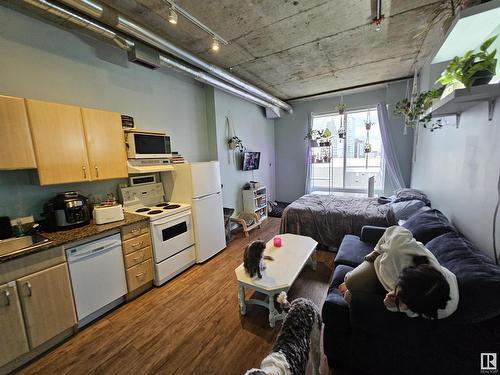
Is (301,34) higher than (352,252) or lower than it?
higher

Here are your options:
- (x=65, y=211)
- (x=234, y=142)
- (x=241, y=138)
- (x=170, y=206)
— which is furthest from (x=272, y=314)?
(x=241, y=138)

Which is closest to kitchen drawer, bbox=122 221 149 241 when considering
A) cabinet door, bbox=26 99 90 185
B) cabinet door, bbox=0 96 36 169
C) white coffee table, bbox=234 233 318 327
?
cabinet door, bbox=26 99 90 185

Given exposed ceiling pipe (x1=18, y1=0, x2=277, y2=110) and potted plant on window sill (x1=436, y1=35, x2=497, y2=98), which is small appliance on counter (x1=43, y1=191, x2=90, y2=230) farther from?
potted plant on window sill (x1=436, y1=35, x2=497, y2=98)

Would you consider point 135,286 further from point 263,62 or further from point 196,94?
point 263,62

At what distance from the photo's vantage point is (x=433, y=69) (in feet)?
6.99

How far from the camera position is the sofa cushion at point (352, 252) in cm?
209

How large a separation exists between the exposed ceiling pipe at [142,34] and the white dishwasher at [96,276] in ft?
6.78

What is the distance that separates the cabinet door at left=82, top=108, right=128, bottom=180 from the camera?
216cm

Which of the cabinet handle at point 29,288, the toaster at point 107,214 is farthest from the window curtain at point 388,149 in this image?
the cabinet handle at point 29,288

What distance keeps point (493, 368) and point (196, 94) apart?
171 inches

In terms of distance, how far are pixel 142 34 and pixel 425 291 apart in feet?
10.0

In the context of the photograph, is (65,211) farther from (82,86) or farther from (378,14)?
(378,14)

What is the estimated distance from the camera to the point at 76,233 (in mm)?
1930

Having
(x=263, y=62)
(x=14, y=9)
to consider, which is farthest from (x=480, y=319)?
(x=14, y=9)
